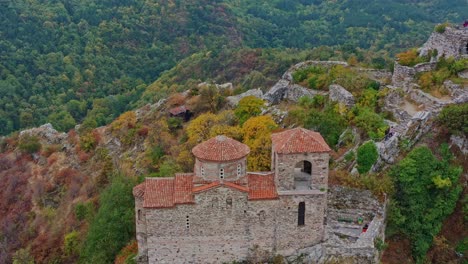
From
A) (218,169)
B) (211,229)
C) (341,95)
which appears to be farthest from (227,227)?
(341,95)

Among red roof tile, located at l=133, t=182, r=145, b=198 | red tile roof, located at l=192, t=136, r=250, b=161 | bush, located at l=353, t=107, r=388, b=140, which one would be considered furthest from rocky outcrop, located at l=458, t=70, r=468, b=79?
red roof tile, located at l=133, t=182, r=145, b=198

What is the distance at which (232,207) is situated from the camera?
2461cm

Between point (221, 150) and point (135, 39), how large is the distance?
87.7 m

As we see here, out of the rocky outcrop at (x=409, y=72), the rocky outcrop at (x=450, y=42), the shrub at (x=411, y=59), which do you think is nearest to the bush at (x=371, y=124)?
the rocky outcrop at (x=409, y=72)

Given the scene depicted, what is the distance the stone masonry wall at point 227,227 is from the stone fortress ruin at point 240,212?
0.05 meters

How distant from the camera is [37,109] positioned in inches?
3253

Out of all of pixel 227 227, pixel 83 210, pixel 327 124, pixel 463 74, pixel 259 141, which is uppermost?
pixel 463 74

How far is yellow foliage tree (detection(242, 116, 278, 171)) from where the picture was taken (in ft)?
107

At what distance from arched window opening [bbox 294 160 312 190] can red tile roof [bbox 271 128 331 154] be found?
207cm

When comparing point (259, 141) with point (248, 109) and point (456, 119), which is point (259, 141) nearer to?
point (248, 109)

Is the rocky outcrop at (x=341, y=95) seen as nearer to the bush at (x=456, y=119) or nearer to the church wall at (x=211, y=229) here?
the bush at (x=456, y=119)

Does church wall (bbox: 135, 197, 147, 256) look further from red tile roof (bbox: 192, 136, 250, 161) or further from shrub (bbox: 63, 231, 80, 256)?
shrub (bbox: 63, 231, 80, 256)

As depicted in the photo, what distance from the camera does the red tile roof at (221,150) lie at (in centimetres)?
2428

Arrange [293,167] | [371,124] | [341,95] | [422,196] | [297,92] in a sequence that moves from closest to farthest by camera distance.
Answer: [293,167]
[422,196]
[371,124]
[341,95]
[297,92]
